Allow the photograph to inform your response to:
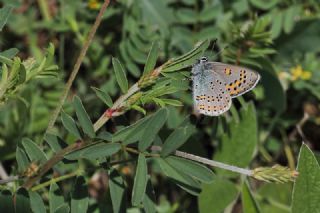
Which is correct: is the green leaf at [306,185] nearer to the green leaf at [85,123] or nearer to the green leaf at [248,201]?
the green leaf at [248,201]

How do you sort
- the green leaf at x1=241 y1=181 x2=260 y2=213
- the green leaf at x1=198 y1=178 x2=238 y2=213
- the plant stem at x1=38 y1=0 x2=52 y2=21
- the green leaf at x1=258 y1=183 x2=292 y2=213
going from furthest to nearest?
the plant stem at x1=38 y1=0 x2=52 y2=21 → the green leaf at x1=258 y1=183 x2=292 y2=213 → the green leaf at x1=198 y1=178 x2=238 y2=213 → the green leaf at x1=241 y1=181 x2=260 y2=213

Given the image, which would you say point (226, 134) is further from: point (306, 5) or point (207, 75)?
point (306, 5)

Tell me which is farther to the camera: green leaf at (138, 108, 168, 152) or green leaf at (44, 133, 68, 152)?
green leaf at (44, 133, 68, 152)

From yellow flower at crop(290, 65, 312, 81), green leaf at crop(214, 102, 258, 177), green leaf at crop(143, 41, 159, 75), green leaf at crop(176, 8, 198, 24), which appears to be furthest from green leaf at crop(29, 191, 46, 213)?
yellow flower at crop(290, 65, 312, 81)

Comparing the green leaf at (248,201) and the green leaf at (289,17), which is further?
the green leaf at (289,17)

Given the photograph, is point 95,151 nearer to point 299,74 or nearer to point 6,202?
point 6,202

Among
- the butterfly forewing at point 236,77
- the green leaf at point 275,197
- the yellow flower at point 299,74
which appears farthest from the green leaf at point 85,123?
the yellow flower at point 299,74

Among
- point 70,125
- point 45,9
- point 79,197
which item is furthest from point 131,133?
point 45,9

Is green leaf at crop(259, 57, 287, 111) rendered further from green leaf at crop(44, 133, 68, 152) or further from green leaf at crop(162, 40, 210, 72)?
green leaf at crop(44, 133, 68, 152)
